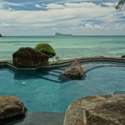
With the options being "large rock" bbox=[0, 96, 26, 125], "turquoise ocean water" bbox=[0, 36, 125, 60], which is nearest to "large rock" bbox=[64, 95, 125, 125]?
"large rock" bbox=[0, 96, 26, 125]

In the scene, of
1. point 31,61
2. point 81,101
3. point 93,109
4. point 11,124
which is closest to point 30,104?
point 11,124

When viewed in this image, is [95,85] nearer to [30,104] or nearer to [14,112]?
[30,104]

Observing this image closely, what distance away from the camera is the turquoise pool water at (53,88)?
6.60 metres

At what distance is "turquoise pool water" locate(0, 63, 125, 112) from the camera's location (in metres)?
6.60

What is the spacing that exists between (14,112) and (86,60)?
475 inches

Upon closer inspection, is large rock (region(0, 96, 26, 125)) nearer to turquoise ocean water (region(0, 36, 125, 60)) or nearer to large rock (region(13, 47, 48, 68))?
→ large rock (region(13, 47, 48, 68))

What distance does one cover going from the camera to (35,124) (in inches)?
178

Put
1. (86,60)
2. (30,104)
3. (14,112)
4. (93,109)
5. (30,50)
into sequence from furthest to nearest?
(86,60) → (30,50) → (30,104) → (14,112) → (93,109)

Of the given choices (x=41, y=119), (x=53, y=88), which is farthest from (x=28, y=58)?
(x=41, y=119)

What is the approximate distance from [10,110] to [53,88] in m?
3.92

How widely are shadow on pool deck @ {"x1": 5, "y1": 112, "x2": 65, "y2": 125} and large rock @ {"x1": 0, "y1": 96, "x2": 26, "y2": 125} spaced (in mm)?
260

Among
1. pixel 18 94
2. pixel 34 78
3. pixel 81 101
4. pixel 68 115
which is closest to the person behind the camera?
pixel 68 115

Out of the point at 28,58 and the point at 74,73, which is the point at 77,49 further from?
the point at 74,73

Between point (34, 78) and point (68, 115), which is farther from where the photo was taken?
point (34, 78)
